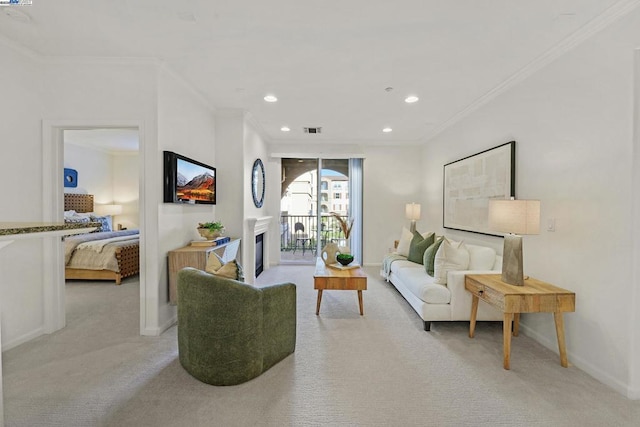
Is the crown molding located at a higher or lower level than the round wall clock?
higher

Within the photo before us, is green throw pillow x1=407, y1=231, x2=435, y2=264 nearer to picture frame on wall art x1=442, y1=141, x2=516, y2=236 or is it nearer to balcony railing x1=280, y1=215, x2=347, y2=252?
picture frame on wall art x1=442, y1=141, x2=516, y2=236

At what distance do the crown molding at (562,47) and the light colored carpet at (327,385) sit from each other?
8.52 ft

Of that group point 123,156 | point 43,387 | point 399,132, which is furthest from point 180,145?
point 123,156

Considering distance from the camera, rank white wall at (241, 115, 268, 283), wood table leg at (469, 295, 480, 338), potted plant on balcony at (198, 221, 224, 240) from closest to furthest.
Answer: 1. wood table leg at (469, 295, 480, 338)
2. potted plant on balcony at (198, 221, 224, 240)
3. white wall at (241, 115, 268, 283)

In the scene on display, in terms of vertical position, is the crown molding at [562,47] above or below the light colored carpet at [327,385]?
above

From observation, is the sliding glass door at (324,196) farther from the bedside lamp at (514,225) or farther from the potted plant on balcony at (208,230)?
the bedside lamp at (514,225)

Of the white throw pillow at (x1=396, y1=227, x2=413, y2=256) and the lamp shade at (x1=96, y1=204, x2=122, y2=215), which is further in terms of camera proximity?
the lamp shade at (x1=96, y1=204, x2=122, y2=215)

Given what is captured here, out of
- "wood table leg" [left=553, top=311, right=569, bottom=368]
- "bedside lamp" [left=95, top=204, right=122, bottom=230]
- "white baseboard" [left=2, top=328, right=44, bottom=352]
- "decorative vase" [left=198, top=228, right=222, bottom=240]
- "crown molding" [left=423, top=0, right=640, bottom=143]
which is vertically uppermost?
"crown molding" [left=423, top=0, right=640, bottom=143]

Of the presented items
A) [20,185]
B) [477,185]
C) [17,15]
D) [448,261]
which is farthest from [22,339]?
[477,185]

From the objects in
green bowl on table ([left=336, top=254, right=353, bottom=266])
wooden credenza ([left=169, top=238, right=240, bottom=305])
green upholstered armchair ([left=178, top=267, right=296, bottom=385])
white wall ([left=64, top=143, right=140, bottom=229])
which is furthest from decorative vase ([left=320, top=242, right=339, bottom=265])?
white wall ([left=64, top=143, right=140, bottom=229])

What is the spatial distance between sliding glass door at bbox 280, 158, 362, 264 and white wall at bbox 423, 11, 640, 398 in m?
3.40

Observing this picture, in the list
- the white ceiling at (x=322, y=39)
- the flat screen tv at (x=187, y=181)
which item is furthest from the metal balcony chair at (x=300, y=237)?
the white ceiling at (x=322, y=39)

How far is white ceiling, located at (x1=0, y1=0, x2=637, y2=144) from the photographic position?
2043 millimetres

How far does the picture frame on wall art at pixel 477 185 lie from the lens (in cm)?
317
